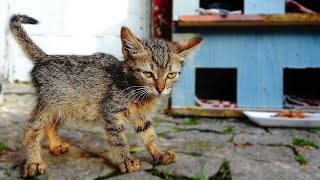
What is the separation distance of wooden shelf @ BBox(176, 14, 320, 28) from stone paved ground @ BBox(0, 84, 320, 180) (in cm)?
109

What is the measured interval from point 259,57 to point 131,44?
2.34 metres

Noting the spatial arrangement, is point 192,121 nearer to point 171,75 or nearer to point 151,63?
point 171,75

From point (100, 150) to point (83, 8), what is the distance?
2.97m

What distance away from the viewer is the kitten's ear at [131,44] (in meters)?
2.02

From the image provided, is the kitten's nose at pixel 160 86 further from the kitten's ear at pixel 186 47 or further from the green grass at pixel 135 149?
the green grass at pixel 135 149

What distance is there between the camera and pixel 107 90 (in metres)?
2.23

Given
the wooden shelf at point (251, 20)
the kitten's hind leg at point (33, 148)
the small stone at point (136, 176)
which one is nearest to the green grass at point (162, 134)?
the small stone at point (136, 176)

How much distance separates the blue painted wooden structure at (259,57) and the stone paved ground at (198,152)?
1.51 feet

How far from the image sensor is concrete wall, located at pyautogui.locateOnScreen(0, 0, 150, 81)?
192 inches

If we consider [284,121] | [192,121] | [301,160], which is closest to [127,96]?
[301,160]

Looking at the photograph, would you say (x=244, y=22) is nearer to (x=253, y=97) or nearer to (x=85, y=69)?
(x=253, y=97)

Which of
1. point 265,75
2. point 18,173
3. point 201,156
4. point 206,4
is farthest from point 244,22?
point 18,173

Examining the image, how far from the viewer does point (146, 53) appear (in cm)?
205

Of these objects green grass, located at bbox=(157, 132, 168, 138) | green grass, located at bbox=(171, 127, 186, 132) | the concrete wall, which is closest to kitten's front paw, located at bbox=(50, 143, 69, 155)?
green grass, located at bbox=(157, 132, 168, 138)
